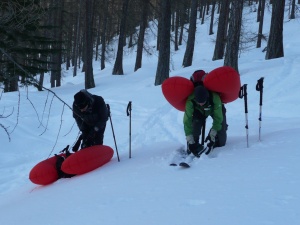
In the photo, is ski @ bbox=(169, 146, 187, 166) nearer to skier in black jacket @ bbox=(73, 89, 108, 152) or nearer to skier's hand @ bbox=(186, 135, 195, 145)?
skier's hand @ bbox=(186, 135, 195, 145)

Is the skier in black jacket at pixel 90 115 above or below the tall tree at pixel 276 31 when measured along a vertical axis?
below

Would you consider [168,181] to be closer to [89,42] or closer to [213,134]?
[213,134]

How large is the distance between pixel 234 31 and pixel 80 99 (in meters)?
7.05

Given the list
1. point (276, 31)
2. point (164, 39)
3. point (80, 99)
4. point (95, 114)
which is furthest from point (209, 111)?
point (276, 31)

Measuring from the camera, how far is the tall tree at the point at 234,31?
36.3 ft

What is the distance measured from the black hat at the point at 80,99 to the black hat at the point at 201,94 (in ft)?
6.48

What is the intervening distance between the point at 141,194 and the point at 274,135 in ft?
10.1

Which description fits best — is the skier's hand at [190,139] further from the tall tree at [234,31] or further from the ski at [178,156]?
the tall tree at [234,31]

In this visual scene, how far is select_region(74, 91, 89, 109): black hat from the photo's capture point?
6000 millimetres

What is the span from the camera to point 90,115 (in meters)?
6.31

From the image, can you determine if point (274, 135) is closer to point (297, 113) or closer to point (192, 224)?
point (297, 113)

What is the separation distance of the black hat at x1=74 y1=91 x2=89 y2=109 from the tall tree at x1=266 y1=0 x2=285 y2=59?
404 inches

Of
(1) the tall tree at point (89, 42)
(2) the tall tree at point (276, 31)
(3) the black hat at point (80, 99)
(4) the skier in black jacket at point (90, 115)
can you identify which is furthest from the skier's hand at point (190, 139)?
(1) the tall tree at point (89, 42)

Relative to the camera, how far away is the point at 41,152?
8.60m
